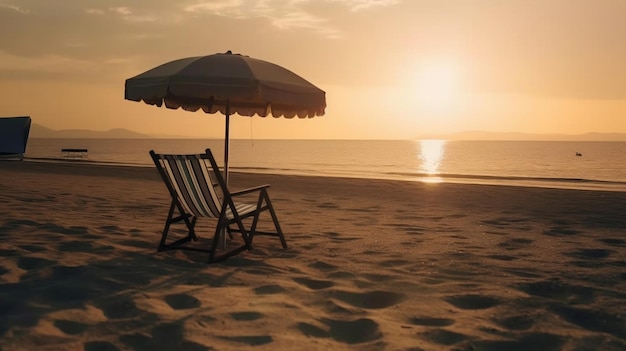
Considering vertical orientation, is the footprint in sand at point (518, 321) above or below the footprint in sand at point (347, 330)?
above

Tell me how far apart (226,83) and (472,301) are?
2.70 m

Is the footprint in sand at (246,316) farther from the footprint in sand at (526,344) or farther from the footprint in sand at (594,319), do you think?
the footprint in sand at (594,319)

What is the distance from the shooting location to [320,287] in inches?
158

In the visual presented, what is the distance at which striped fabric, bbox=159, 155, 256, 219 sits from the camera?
478cm

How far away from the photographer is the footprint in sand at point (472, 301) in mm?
3572

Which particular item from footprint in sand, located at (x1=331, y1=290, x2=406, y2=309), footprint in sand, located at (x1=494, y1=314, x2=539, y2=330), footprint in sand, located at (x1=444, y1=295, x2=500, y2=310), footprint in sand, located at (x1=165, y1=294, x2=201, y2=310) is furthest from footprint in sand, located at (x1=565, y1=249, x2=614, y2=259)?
footprint in sand, located at (x1=165, y1=294, x2=201, y2=310)

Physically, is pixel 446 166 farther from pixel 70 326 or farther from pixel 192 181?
pixel 70 326

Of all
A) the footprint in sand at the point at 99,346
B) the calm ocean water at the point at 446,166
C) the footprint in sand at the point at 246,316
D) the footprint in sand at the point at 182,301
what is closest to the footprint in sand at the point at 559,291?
the footprint in sand at the point at 246,316

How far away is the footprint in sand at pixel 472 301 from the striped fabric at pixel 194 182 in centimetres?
226

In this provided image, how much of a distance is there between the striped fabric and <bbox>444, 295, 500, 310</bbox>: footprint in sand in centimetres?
226

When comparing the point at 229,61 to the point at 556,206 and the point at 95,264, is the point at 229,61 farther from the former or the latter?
the point at 556,206

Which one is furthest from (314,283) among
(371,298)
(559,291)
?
(559,291)

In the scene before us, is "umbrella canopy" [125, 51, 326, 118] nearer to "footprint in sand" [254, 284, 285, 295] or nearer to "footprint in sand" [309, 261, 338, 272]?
"footprint in sand" [309, 261, 338, 272]

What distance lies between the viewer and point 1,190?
34.9 ft
